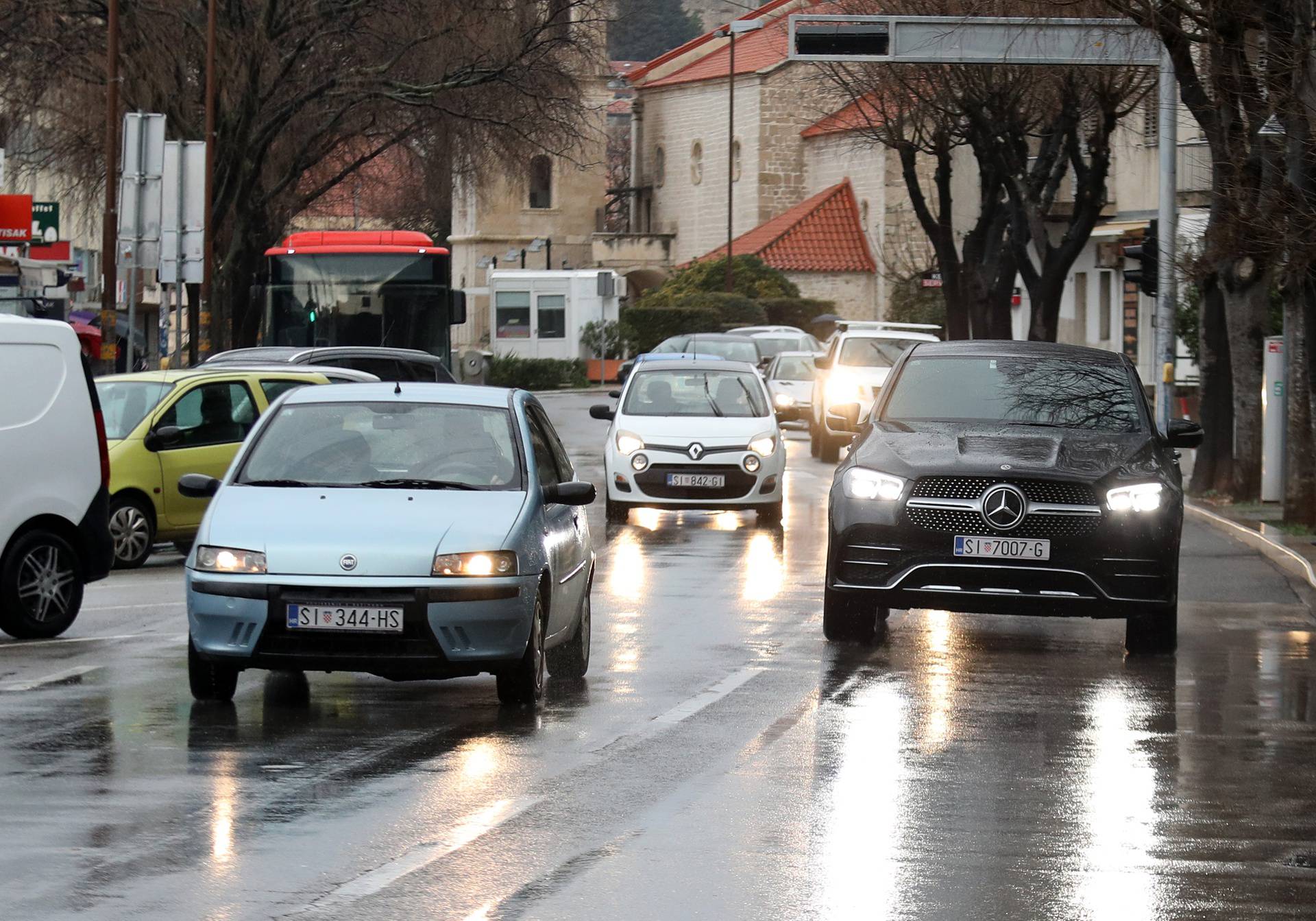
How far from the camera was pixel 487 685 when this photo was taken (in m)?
11.4

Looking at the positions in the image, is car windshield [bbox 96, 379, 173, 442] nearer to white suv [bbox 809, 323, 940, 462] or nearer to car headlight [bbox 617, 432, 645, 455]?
car headlight [bbox 617, 432, 645, 455]

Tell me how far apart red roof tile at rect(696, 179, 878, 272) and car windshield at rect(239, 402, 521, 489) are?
7048cm

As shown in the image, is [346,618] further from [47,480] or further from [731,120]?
[731,120]

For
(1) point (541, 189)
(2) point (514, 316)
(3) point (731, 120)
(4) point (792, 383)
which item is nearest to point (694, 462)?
(4) point (792, 383)

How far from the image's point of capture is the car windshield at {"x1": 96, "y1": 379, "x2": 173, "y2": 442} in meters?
18.8

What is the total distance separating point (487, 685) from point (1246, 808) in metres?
4.24

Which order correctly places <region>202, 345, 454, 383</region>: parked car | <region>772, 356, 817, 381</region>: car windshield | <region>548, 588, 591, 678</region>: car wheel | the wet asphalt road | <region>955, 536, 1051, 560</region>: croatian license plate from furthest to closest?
1. <region>772, 356, 817, 381</region>: car windshield
2. <region>202, 345, 454, 383</region>: parked car
3. <region>955, 536, 1051, 560</region>: croatian license plate
4. <region>548, 588, 591, 678</region>: car wheel
5. the wet asphalt road

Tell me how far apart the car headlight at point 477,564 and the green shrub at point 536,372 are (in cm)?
5034

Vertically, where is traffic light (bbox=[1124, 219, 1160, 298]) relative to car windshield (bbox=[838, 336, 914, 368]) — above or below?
above

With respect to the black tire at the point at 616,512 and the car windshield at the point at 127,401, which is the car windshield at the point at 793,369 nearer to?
the black tire at the point at 616,512

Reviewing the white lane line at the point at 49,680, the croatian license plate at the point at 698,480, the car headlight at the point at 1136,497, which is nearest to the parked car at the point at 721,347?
the croatian license plate at the point at 698,480

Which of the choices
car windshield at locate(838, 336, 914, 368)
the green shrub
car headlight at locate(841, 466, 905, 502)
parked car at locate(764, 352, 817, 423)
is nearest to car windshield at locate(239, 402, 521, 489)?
car headlight at locate(841, 466, 905, 502)

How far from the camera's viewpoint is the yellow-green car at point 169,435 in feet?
59.8

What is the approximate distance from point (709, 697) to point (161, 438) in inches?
325
